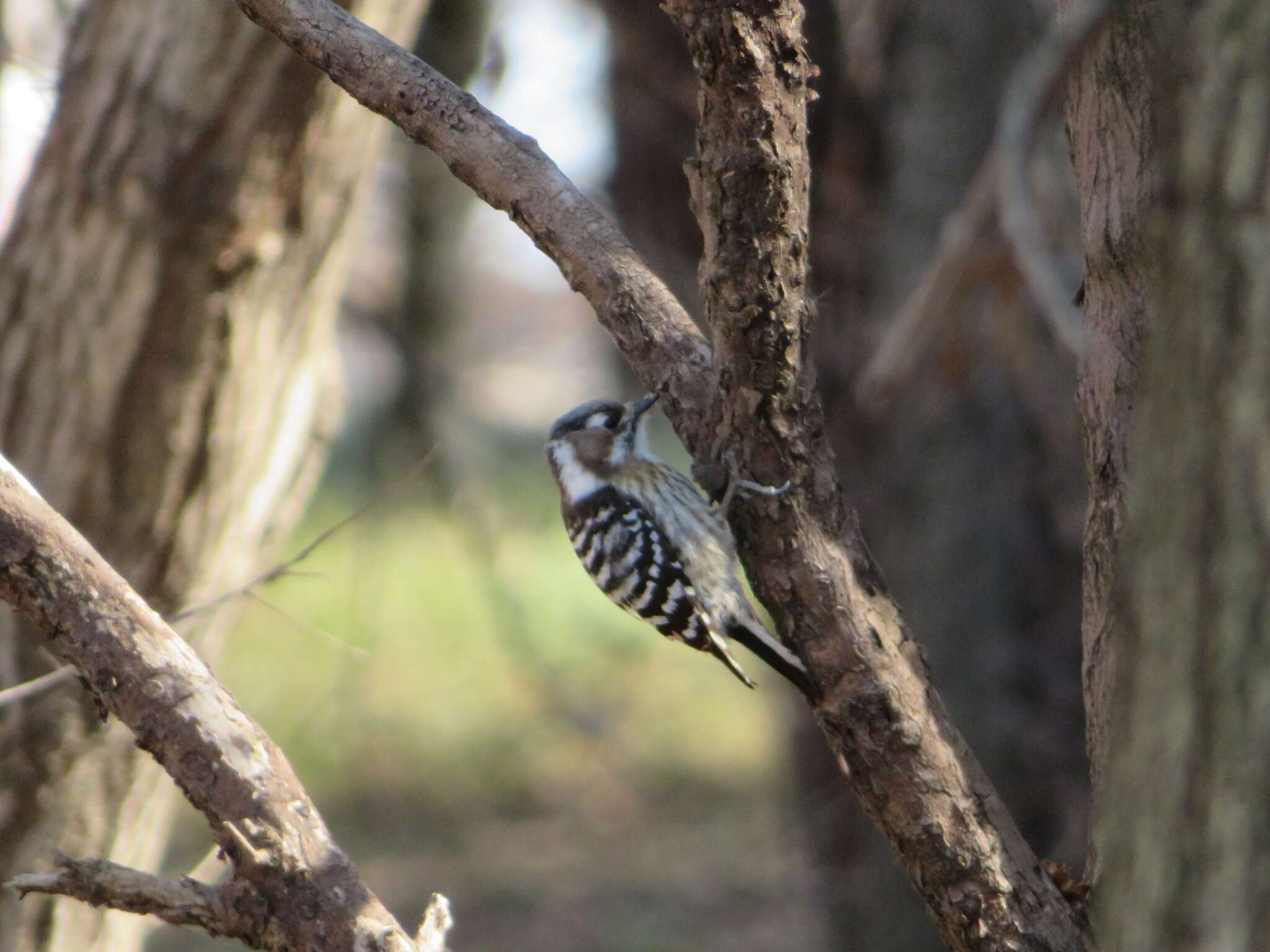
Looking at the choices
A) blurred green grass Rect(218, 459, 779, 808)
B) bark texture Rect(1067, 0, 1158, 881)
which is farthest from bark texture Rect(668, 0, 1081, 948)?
blurred green grass Rect(218, 459, 779, 808)

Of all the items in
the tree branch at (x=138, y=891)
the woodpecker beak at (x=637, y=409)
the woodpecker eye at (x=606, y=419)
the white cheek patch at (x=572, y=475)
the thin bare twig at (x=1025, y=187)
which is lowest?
the tree branch at (x=138, y=891)

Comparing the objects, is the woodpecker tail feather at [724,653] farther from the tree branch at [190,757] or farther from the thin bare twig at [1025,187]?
the tree branch at [190,757]

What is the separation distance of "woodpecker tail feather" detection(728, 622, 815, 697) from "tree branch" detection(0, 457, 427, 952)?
97 cm

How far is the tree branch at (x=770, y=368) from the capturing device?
237cm

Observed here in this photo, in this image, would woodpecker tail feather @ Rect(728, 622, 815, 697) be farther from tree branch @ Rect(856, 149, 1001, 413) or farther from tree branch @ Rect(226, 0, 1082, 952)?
tree branch @ Rect(856, 149, 1001, 413)

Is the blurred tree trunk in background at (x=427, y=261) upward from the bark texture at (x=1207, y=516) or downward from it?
upward

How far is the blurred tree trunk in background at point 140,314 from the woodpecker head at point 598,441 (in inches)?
53.6

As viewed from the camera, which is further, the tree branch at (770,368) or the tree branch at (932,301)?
the tree branch at (932,301)

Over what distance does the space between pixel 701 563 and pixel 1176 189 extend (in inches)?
119

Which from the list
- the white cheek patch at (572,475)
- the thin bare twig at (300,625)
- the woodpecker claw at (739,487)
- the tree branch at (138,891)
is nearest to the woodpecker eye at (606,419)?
the white cheek patch at (572,475)

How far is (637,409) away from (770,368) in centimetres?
230

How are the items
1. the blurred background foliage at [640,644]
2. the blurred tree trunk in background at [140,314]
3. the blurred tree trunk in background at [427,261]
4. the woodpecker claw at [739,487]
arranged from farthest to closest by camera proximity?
the blurred tree trunk in background at [427,261] → the blurred background foliage at [640,644] → the blurred tree trunk in background at [140,314] → the woodpecker claw at [739,487]

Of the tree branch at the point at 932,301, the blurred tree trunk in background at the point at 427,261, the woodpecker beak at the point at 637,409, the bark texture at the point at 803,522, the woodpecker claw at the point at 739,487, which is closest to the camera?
the bark texture at the point at 803,522

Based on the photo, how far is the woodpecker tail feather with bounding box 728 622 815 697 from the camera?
2629mm
